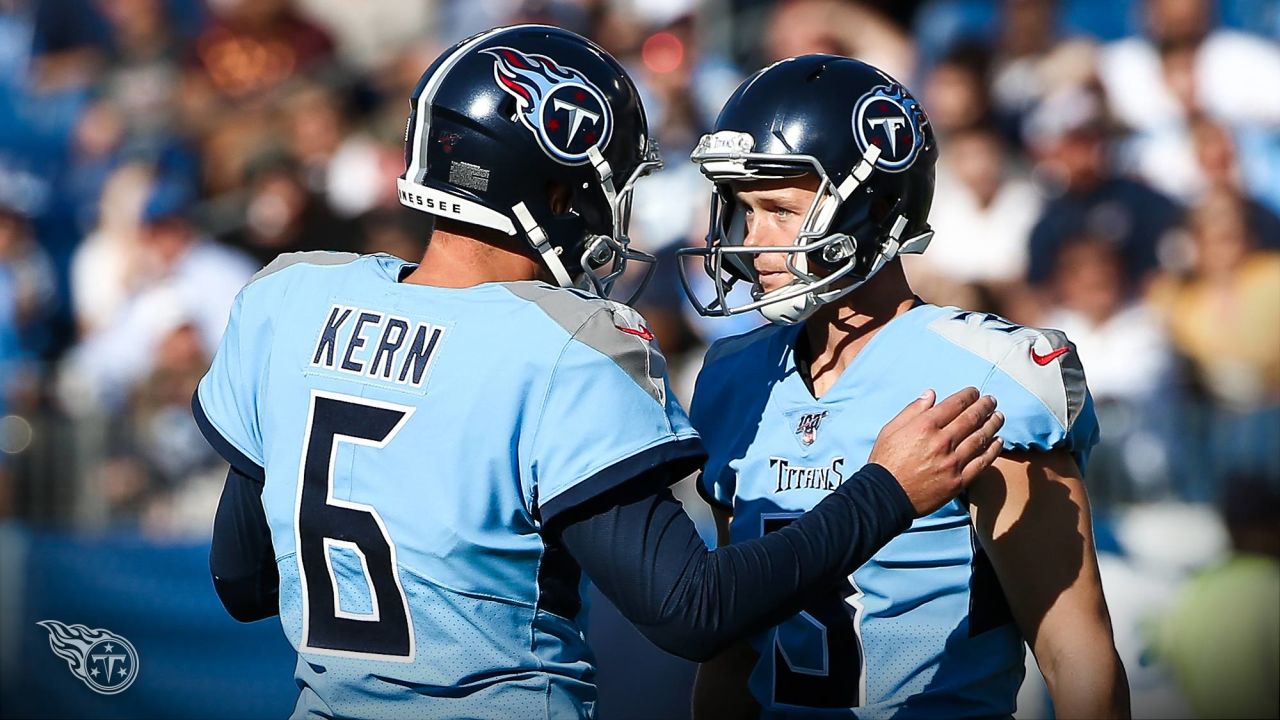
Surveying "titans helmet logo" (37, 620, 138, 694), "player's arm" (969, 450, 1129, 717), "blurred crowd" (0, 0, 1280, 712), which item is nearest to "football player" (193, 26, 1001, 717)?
"player's arm" (969, 450, 1129, 717)

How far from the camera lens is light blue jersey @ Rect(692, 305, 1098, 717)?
2.58m

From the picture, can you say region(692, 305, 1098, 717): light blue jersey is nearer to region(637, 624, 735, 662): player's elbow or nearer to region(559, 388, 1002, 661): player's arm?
region(559, 388, 1002, 661): player's arm

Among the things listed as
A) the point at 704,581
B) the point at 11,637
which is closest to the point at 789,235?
the point at 704,581

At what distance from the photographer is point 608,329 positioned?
235cm

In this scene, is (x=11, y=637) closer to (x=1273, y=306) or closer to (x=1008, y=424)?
(x=1008, y=424)

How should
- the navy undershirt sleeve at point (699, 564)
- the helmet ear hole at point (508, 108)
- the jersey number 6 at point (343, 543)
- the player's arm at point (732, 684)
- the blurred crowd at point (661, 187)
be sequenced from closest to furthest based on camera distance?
the navy undershirt sleeve at point (699, 564) < the jersey number 6 at point (343, 543) < the helmet ear hole at point (508, 108) < the player's arm at point (732, 684) < the blurred crowd at point (661, 187)

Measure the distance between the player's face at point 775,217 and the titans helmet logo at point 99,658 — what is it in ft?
8.20

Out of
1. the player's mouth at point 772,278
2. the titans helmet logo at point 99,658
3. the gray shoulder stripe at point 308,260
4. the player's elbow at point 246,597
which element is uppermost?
the player's mouth at point 772,278

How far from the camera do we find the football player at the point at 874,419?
8.34ft

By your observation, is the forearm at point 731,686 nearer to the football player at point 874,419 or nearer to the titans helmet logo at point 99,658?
the football player at point 874,419

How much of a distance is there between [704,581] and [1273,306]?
17.6 feet

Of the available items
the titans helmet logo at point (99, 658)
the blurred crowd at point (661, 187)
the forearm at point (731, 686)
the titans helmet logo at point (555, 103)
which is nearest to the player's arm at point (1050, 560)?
the forearm at point (731, 686)

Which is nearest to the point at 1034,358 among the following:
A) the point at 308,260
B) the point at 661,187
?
the point at 308,260

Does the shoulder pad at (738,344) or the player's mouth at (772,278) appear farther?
the shoulder pad at (738,344)
